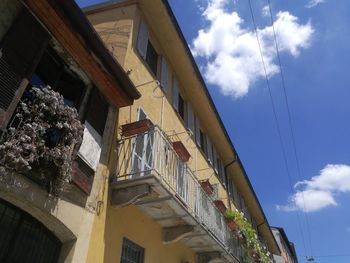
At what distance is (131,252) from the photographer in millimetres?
6758

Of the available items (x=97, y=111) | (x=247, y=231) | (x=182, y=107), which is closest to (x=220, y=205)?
(x=247, y=231)

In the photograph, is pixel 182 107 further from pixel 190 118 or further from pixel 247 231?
pixel 247 231

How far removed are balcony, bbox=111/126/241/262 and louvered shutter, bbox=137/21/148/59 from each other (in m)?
3.14

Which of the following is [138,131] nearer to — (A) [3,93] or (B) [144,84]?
(B) [144,84]

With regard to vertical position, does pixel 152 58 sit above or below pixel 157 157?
above

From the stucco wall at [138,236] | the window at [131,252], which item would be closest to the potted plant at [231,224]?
the stucco wall at [138,236]

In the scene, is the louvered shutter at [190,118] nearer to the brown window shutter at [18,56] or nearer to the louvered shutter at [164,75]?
the louvered shutter at [164,75]

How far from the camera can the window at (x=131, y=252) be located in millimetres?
6504

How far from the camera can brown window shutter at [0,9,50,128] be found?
14.3ft

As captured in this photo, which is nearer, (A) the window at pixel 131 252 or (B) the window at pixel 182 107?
(A) the window at pixel 131 252

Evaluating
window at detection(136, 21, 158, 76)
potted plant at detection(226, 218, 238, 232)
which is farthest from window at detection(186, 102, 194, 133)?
potted plant at detection(226, 218, 238, 232)

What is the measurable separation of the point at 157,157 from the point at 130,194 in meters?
0.89

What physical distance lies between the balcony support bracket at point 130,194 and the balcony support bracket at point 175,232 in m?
1.88

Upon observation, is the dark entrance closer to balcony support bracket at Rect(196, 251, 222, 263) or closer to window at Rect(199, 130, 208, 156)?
balcony support bracket at Rect(196, 251, 222, 263)
